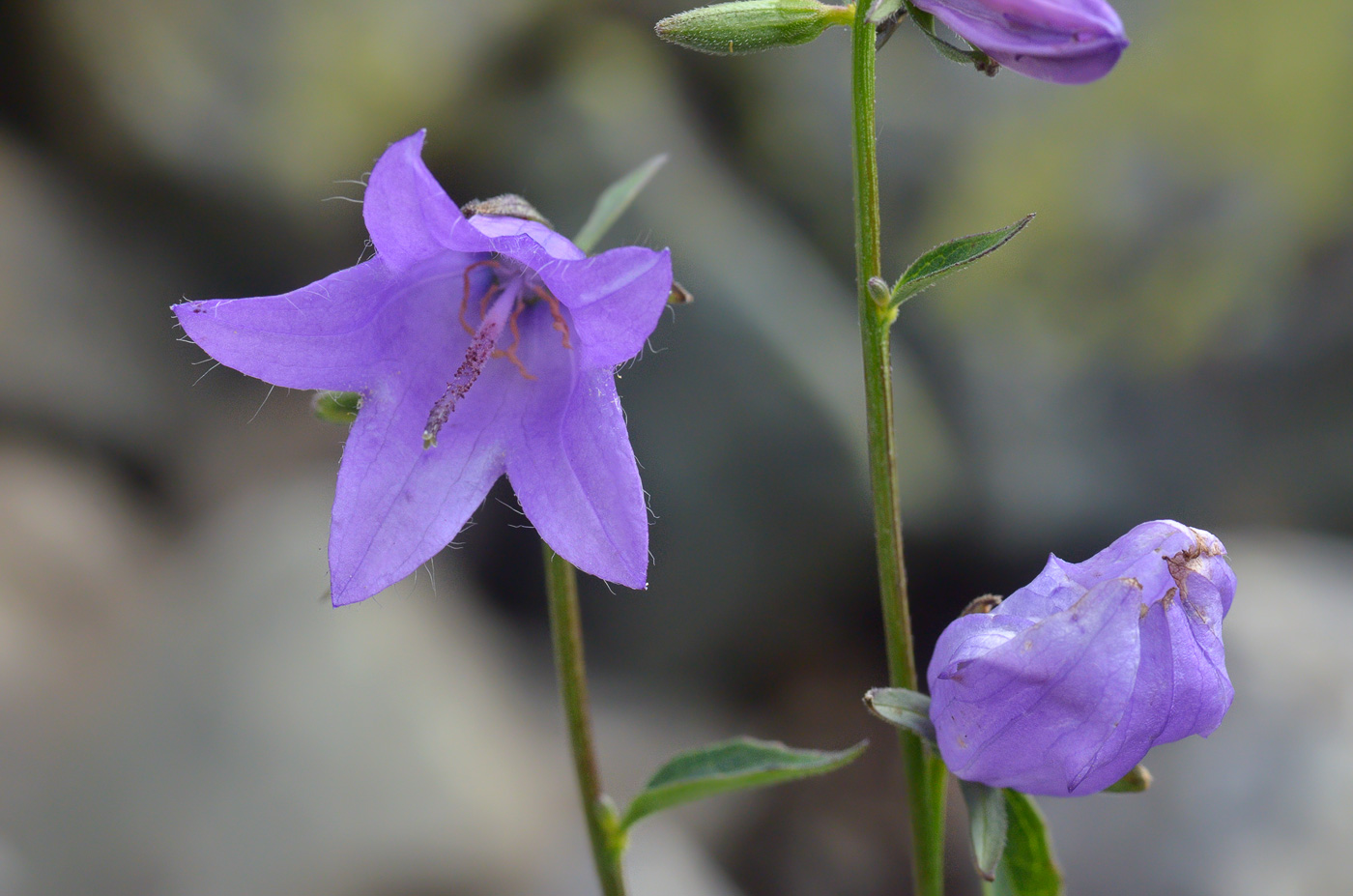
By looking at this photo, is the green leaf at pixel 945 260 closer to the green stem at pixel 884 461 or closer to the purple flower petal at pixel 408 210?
the green stem at pixel 884 461

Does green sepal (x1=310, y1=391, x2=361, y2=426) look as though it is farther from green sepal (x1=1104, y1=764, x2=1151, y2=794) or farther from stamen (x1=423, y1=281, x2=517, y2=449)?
green sepal (x1=1104, y1=764, x2=1151, y2=794)

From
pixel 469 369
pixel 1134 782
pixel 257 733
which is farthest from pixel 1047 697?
pixel 257 733

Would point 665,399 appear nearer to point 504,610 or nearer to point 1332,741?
point 504,610

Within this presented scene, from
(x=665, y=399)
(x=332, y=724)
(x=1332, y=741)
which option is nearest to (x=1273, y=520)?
(x=1332, y=741)

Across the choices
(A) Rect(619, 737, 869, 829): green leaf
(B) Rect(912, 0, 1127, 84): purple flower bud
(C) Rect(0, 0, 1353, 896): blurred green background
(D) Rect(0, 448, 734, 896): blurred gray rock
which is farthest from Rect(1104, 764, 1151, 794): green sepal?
(D) Rect(0, 448, 734, 896): blurred gray rock

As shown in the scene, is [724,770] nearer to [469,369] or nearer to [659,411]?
[469,369]

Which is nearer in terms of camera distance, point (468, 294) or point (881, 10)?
point (881, 10)

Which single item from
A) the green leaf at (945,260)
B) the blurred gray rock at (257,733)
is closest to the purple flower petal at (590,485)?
the green leaf at (945,260)

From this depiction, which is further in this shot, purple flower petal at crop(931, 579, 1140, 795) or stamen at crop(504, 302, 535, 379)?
stamen at crop(504, 302, 535, 379)
